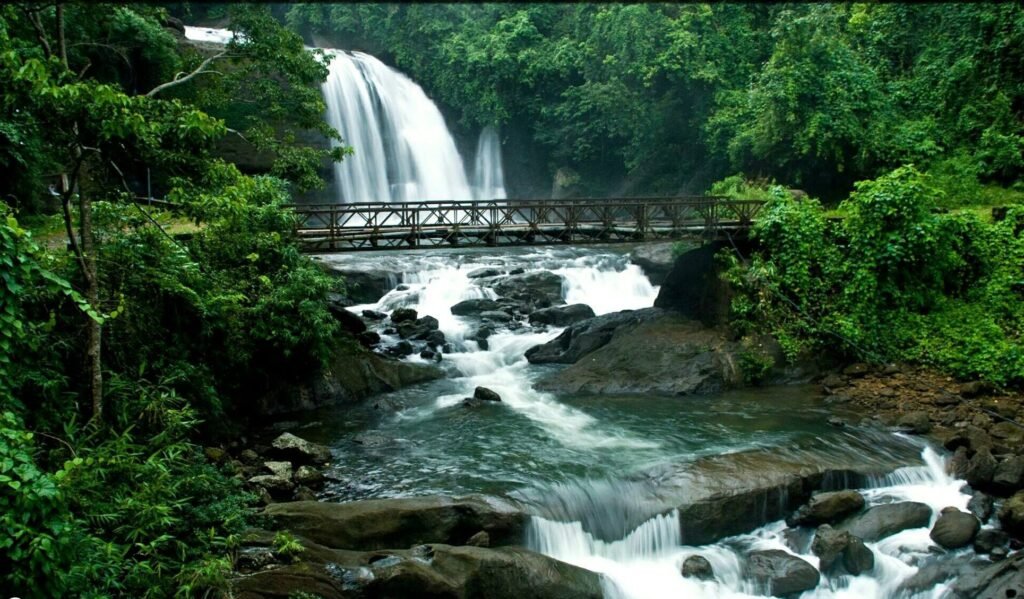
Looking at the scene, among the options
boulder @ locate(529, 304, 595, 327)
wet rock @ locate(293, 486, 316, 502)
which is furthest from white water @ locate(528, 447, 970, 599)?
boulder @ locate(529, 304, 595, 327)

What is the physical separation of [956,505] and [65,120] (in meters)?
13.5

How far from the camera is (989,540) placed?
394 inches

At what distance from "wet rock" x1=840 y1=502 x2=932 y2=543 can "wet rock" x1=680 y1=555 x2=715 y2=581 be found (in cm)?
237

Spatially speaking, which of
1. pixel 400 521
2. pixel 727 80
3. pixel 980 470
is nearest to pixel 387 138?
pixel 727 80

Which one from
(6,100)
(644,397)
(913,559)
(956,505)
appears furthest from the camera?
(644,397)

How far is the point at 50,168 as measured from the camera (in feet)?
57.1

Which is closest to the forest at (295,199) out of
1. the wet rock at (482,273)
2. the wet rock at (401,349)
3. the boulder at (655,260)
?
the wet rock at (401,349)

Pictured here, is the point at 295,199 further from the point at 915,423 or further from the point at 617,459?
the point at 915,423

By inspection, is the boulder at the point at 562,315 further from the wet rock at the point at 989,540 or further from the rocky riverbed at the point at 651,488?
the wet rock at the point at 989,540

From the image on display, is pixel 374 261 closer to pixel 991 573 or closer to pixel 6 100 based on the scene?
pixel 6 100

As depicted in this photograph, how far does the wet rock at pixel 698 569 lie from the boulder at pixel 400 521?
2331 millimetres

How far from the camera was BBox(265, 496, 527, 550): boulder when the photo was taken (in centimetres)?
885

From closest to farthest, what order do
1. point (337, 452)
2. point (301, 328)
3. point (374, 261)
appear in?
point (337, 452) < point (301, 328) < point (374, 261)

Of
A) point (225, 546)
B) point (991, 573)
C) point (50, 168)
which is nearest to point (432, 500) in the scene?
point (225, 546)
